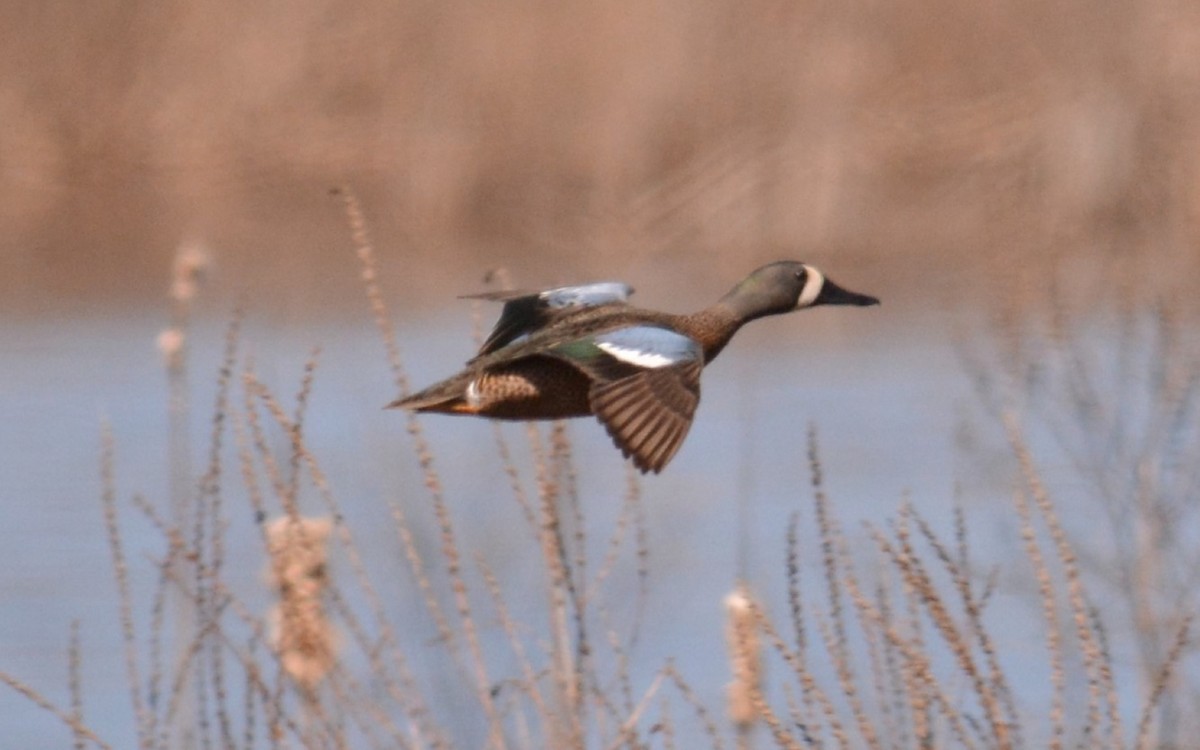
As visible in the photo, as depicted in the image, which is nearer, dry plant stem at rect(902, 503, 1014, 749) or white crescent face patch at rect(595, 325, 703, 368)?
dry plant stem at rect(902, 503, 1014, 749)

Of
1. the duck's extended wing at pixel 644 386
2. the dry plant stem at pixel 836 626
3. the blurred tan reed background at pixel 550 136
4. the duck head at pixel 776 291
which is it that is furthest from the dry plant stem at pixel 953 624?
the blurred tan reed background at pixel 550 136

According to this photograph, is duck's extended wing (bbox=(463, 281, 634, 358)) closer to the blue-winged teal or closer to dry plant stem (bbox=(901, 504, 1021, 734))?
the blue-winged teal

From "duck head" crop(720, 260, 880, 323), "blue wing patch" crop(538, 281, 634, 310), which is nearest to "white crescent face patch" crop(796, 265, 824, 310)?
"duck head" crop(720, 260, 880, 323)

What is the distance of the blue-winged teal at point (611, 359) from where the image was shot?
319 centimetres

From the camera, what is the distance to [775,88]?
37.7 feet

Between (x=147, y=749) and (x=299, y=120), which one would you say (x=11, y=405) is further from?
(x=147, y=749)

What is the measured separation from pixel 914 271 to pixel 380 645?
25.4 ft

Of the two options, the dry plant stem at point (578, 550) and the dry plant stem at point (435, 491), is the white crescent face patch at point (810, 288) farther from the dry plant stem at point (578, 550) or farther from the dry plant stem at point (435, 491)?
the dry plant stem at point (435, 491)

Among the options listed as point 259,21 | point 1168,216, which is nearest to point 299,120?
point 259,21

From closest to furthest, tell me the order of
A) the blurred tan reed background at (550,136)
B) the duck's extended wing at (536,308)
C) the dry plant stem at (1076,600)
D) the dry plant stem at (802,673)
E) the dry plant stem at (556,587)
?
the dry plant stem at (802,673)
the dry plant stem at (1076,600)
the dry plant stem at (556,587)
the duck's extended wing at (536,308)
the blurred tan reed background at (550,136)

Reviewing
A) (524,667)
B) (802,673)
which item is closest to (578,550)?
(524,667)

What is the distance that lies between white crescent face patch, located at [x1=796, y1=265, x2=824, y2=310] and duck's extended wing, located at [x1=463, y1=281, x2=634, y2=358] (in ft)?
1.07

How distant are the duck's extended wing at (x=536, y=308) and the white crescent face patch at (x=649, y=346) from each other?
342mm

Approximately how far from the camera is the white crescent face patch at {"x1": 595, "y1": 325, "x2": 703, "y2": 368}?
3.39m
